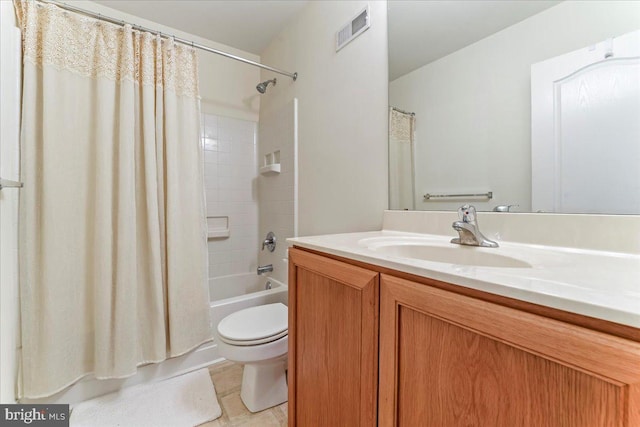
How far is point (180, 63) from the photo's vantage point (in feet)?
4.95

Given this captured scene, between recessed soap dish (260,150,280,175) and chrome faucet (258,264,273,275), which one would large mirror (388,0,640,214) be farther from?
chrome faucet (258,264,273,275)

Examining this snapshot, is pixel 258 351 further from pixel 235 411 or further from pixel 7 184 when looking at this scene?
pixel 7 184

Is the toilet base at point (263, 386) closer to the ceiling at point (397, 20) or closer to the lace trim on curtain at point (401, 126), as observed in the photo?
the lace trim on curtain at point (401, 126)

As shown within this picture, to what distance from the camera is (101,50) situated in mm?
1302

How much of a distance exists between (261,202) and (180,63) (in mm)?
1154

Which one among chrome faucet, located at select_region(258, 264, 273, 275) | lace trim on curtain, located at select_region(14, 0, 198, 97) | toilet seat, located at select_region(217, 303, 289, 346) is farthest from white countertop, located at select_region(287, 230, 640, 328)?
lace trim on curtain, located at select_region(14, 0, 198, 97)

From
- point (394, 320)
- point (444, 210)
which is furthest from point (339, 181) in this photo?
point (394, 320)

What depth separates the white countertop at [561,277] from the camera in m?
0.33

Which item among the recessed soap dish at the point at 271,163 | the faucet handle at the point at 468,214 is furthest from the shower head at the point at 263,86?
the faucet handle at the point at 468,214

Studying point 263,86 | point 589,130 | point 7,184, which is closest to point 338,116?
point 263,86

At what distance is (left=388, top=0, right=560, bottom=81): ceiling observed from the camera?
0.88 metres

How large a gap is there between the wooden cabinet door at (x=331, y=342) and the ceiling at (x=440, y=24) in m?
1.01

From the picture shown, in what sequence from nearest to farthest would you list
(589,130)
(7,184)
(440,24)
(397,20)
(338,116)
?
(589,130) → (7,184) → (440,24) → (397,20) → (338,116)

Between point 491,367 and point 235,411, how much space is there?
4.11ft
